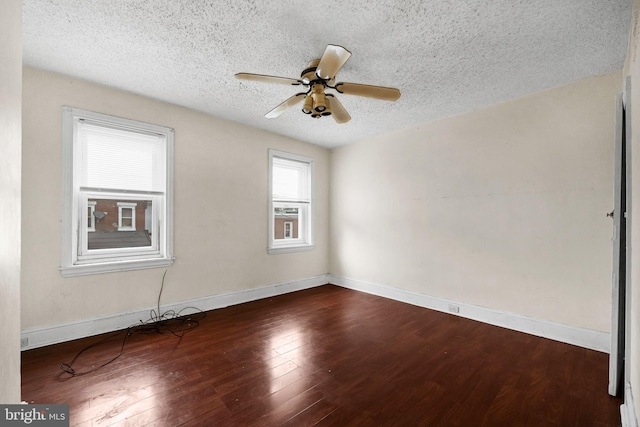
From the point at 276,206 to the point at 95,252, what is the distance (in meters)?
2.31

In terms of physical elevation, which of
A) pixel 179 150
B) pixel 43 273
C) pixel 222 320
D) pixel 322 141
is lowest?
pixel 222 320

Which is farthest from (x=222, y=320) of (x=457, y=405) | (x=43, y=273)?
(x=457, y=405)

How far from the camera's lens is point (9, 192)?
892 millimetres

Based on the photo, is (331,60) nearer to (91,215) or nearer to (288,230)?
(91,215)

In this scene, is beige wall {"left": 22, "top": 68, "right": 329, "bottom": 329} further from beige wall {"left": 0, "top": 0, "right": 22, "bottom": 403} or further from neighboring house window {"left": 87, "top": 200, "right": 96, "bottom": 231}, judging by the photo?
beige wall {"left": 0, "top": 0, "right": 22, "bottom": 403}

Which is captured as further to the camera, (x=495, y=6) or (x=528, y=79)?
(x=528, y=79)

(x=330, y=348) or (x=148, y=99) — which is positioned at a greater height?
(x=148, y=99)

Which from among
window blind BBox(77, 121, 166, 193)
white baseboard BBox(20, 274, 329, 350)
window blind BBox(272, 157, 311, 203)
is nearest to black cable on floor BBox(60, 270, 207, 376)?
white baseboard BBox(20, 274, 329, 350)

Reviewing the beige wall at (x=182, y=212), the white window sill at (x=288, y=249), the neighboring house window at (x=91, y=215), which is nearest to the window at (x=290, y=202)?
the white window sill at (x=288, y=249)

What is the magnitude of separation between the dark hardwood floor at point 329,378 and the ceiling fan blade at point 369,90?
87.3 inches

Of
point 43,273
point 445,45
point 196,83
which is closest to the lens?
point 445,45

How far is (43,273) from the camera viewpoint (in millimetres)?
2391

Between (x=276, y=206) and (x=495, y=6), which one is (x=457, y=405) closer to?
(x=495, y=6)

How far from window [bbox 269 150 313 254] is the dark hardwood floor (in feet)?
5.29
